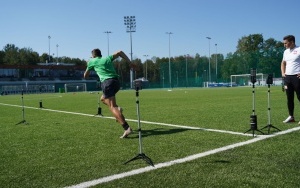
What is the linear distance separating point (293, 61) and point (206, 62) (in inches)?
3620

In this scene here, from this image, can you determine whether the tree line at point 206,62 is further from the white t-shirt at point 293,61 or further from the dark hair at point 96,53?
the dark hair at point 96,53

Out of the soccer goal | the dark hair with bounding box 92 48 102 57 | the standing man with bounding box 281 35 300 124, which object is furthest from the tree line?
the dark hair with bounding box 92 48 102 57

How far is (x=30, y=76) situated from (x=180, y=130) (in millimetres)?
99440

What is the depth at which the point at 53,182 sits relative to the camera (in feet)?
14.6

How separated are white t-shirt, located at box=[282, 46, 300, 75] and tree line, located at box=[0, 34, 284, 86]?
230 ft

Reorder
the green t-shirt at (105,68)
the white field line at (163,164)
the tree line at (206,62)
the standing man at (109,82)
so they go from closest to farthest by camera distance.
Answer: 1. the white field line at (163,164)
2. the standing man at (109,82)
3. the green t-shirt at (105,68)
4. the tree line at (206,62)

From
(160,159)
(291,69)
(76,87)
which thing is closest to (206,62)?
(76,87)

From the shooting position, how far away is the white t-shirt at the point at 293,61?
29.7ft

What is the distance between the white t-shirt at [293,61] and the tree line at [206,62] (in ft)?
230

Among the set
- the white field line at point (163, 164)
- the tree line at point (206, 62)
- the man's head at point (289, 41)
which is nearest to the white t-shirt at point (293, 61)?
the man's head at point (289, 41)

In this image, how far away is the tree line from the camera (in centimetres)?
8139

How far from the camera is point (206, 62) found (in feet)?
327

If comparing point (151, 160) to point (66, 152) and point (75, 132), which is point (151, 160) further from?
point (75, 132)

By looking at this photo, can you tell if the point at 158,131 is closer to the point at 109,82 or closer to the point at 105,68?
the point at 109,82
